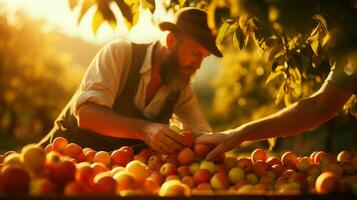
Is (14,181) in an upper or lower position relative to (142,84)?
lower

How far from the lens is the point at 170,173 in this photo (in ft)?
11.2

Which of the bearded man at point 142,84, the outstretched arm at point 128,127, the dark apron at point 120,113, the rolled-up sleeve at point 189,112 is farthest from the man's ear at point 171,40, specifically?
the outstretched arm at point 128,127

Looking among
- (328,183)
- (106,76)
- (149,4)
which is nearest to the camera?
(328,183)

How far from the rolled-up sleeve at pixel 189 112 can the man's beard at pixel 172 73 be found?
14.4 inches

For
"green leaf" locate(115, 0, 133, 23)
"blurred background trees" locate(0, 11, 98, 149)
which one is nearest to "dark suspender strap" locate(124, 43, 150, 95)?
"green leaf" locate(115, 0, 133, 23)

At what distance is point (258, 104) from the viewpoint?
20.6 meters

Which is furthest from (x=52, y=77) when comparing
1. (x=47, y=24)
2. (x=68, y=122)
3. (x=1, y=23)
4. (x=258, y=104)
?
(x=68, y=122)

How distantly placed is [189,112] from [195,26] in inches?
44.0

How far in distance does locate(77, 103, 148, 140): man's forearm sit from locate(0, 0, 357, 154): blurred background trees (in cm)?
90

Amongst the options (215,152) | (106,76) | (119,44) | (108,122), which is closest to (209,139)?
(215,152)

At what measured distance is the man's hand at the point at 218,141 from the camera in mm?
3584

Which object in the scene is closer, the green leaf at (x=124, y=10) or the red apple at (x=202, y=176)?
the green leaf at (x=124, y=10)

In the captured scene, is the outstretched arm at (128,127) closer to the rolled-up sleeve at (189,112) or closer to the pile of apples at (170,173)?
the pile of apples at (170,173)

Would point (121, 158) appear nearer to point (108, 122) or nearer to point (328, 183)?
point (108, 122)
